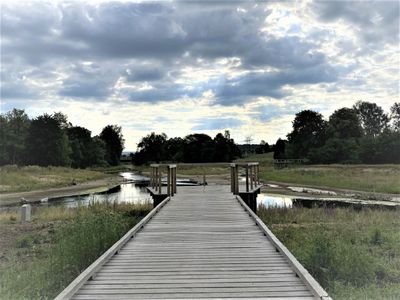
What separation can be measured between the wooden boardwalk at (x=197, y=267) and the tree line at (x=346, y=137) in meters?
62.6

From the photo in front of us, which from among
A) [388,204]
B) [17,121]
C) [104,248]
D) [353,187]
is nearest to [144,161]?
[17,121]

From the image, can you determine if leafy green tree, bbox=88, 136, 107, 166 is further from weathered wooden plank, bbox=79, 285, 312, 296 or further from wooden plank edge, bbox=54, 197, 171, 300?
weathered wooden plank, bbox=79, 285, 312, 296

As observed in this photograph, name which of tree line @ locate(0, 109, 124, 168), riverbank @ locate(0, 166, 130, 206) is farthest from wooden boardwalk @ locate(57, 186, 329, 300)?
tree line @ locate(0, 109, 124, 168)

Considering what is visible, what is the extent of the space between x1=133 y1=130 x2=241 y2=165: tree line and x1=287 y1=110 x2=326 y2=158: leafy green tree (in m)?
14.8

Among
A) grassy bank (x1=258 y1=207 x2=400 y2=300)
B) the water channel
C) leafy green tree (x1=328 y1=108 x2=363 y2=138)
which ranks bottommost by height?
the water channel

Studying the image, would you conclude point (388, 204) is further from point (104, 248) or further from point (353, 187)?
point (104, 248)

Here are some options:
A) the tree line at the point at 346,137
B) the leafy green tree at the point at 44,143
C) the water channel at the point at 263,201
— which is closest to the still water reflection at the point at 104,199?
the water channel at the point at 263,201

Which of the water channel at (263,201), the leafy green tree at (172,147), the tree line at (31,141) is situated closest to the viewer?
the water channel at (263,201)

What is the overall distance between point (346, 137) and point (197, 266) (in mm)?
77306

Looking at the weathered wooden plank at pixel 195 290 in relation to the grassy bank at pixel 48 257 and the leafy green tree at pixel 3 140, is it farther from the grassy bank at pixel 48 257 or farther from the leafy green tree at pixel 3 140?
the leafy green tree at pixel 3 140

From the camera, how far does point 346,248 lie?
8.73m

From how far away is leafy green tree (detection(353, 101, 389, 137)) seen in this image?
96.8 m

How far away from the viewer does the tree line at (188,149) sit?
92438 millimetres

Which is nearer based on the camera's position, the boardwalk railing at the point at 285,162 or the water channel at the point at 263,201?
the water channel at the point at 263,201
